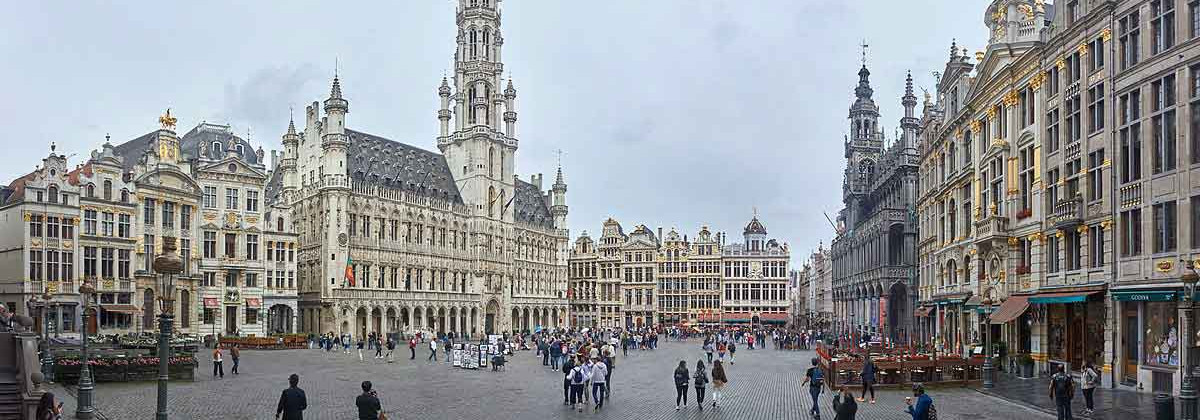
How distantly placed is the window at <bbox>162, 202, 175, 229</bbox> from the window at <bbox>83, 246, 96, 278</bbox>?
5.91 metres

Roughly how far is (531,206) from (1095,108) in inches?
3830

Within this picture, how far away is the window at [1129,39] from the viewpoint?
2847 centimetres

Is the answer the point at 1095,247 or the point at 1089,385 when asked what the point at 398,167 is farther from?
the point at 1089,385

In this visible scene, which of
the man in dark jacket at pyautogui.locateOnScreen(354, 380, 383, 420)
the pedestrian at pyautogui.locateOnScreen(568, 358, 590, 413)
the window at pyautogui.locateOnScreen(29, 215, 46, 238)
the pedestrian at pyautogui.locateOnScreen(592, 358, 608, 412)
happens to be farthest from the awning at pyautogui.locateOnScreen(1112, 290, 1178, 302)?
the window at pyautogui.locateOnScreen(29, 215, 46, 238)

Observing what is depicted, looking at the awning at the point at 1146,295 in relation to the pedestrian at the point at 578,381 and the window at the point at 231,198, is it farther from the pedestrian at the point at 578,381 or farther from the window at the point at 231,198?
the window at the point at 231,198

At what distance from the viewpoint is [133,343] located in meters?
49.7

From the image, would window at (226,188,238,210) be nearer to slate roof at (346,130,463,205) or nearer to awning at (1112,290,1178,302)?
slate roof at (346,130,463,205)

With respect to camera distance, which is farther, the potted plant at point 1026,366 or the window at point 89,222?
the window at point 89,222

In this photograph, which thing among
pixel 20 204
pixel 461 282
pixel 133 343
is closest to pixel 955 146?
pixel 133 343

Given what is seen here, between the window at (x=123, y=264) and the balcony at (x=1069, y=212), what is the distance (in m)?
54.5

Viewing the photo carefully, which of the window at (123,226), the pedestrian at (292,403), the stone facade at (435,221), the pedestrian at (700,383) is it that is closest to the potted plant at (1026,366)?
the pedestrian at (700,383)

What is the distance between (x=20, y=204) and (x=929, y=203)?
51785 mm

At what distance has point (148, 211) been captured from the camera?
65062mm

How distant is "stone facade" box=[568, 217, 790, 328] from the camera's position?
436ft
